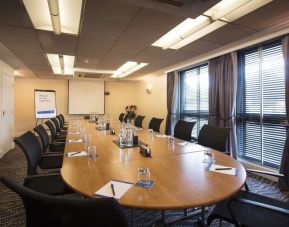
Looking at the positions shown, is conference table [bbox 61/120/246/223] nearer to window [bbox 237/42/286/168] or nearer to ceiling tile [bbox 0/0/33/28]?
ceiling tile [bbox 0/0/33/28]

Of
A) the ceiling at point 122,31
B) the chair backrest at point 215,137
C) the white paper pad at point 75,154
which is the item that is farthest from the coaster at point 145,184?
the ceiling at point 122,31

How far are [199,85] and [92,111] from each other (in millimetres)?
4785

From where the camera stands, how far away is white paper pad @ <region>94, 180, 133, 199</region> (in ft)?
3.88

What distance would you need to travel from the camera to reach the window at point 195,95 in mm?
5086

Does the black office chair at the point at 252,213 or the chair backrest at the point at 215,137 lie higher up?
the chair backrest at the point at 215,137

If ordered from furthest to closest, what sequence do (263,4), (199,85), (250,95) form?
(199,85)
(250,95)
(263,4)

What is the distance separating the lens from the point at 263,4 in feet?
7.16

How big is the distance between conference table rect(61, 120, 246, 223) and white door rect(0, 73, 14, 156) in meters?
3.68

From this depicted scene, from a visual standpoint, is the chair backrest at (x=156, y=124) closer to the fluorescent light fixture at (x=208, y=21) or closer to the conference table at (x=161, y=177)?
the fluorescent light fixture at (x=208, y=21)

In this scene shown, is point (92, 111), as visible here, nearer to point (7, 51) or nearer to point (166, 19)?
point (7, 51)

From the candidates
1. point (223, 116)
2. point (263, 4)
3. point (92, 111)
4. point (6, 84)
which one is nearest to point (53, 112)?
point (92, 111)

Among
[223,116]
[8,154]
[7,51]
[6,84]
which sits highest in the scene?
[7,51]

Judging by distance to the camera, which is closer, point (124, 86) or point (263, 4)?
point (263, 4)

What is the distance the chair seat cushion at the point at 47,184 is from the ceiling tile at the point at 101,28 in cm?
192
